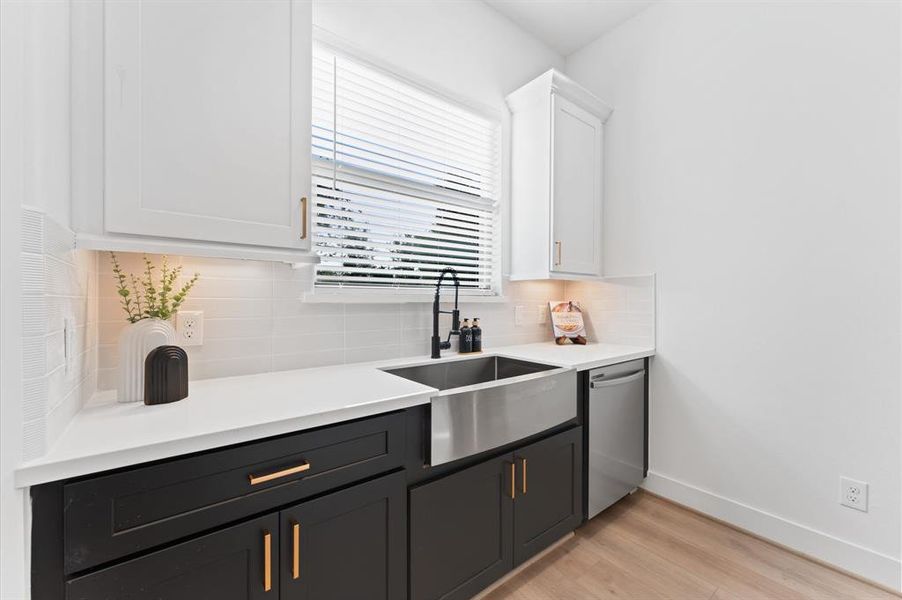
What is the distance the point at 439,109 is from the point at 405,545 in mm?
2069

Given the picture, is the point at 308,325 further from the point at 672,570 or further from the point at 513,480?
the point at 672,570

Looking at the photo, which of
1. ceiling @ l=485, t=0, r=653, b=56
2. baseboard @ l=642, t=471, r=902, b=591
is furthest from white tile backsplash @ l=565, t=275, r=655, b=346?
ceiling @ l=485, t=0, r=653, b=56

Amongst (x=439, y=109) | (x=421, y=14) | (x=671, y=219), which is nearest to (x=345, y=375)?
(x=439, y=109)

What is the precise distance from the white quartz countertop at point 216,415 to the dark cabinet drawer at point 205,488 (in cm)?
4

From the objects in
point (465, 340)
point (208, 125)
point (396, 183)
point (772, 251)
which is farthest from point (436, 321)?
point (772, 251)

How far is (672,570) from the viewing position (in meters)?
1.70

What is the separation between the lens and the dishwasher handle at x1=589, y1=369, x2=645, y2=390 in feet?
6.30

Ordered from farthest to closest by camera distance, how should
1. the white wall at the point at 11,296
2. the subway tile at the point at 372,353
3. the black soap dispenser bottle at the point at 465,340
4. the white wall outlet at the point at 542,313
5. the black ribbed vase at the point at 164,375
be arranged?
1. the white wall outlet at the point at 542,313
2. the black soap dispenser bottle at the point at 465,340
3. the subway tile at the point at 372,353
4. the black ribbed vase at the point at 164,375
5. the white wall at the point at 11,296

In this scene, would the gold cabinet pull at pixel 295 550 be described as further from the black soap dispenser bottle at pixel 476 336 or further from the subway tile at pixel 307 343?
the black soap dispenser bottle at pixel 476 336

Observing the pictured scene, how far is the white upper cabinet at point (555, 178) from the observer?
89.0 inches

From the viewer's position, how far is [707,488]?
2.14m

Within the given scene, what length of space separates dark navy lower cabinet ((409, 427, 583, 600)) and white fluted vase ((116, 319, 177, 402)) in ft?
2.90

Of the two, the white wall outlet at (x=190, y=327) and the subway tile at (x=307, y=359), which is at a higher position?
the white wall outlet at (x=190, y=327)

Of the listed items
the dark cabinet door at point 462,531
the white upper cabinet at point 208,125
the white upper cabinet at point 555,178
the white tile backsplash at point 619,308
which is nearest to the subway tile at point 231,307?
the white upper cabinet at point 208,125
